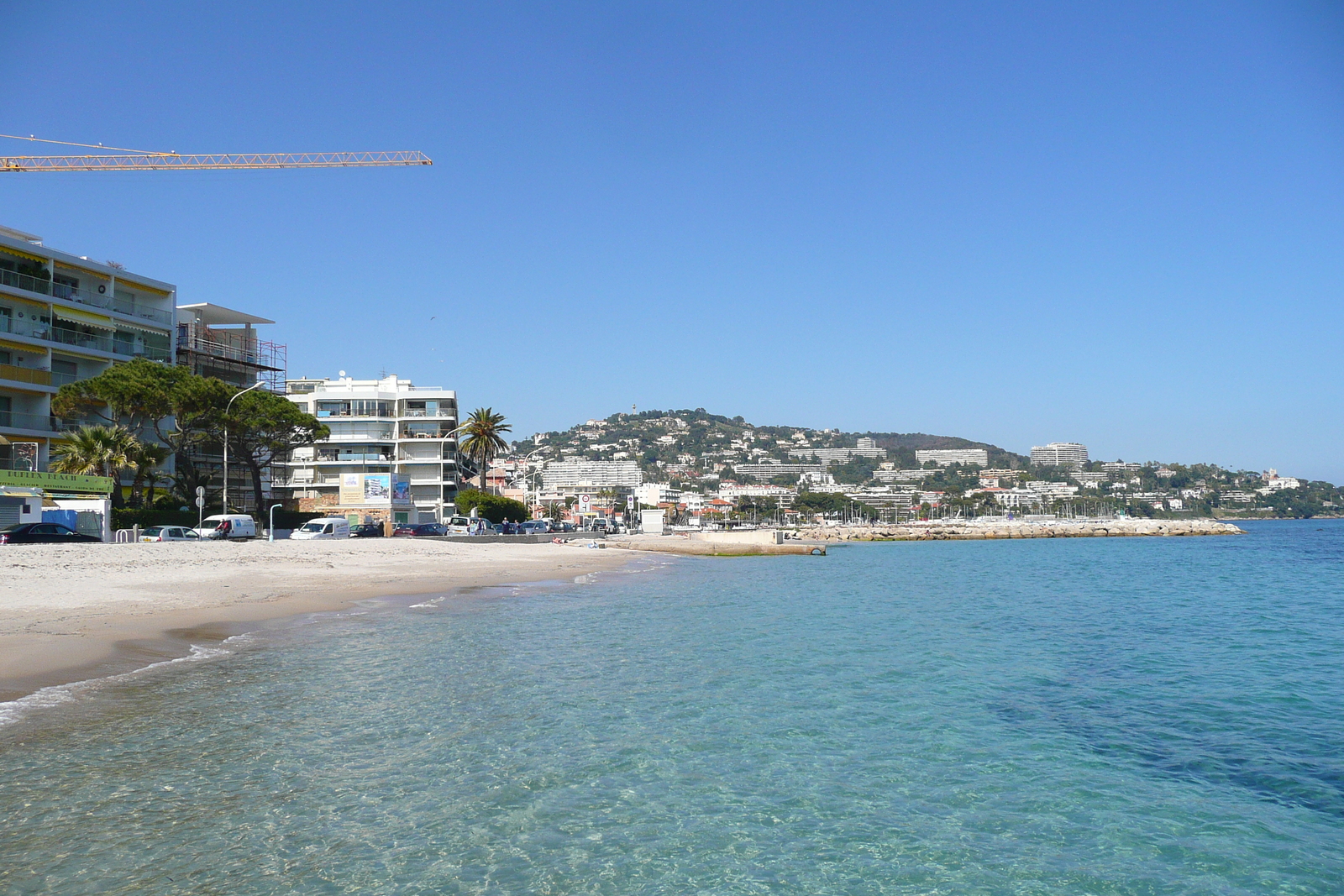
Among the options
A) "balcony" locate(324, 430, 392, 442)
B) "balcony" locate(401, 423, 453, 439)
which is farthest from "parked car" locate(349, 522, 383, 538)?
"balcony" locate(324, 430, 392, 442)

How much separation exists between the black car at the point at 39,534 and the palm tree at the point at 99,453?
35.4 ft

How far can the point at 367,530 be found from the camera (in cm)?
6862

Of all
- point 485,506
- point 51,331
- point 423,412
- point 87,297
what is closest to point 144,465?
point 51,331

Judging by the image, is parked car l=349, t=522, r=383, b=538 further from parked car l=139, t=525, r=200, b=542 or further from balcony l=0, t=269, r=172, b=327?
balcony l=0, t=269, r=172, b=327

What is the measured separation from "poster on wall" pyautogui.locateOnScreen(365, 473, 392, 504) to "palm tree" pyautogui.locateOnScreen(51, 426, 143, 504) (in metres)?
23.6

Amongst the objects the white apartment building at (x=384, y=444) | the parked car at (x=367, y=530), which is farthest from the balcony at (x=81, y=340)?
the white apartment building at (x=384, y=444)

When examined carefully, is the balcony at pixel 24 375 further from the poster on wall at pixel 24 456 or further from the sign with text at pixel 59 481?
the sign with text at pixel 59 481

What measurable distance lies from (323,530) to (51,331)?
23.3 m

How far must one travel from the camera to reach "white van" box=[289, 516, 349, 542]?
58281mm

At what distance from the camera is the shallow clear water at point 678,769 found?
8164 mm

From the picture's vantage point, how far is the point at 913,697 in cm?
1590

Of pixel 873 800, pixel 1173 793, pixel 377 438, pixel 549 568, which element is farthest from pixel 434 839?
pixel 377 438

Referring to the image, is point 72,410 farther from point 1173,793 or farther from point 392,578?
point 1173,793

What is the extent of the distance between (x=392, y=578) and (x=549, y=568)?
1188 cm
